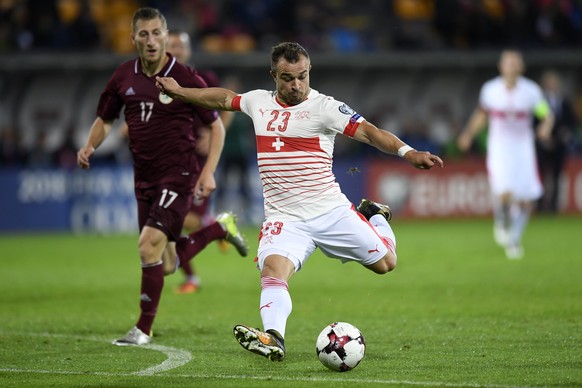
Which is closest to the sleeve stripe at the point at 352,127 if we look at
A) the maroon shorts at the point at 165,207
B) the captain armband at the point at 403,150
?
the captain armband at the point at 403,150

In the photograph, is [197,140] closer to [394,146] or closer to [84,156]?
[84,156]

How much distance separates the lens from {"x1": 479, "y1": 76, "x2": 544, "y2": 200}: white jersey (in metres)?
16.7

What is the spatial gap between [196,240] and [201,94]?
2572 millimetres

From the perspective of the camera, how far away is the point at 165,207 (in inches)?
362

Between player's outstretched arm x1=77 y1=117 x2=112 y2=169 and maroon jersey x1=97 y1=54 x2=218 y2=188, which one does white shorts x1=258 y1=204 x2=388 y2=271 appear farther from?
player's outstretched arm x1=77 y1=117 x2=112 y2=169

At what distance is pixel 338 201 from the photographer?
8094mm

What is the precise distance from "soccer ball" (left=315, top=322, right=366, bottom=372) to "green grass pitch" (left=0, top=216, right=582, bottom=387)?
92 millimetres

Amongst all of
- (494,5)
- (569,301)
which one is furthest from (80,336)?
(494,5)

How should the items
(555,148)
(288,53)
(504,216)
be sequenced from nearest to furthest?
1. (288,53)
2. (504,216)
3. (555,148)

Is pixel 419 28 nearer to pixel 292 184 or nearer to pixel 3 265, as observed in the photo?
pixel 3 265

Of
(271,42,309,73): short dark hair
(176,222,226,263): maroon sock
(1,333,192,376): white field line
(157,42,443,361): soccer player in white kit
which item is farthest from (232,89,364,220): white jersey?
(176,222,226,263): maroon sock

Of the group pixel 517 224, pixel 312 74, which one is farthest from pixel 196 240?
pixel 312 74

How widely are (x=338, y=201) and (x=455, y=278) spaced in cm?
586

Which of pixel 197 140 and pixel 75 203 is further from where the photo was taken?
pixel 75 203
